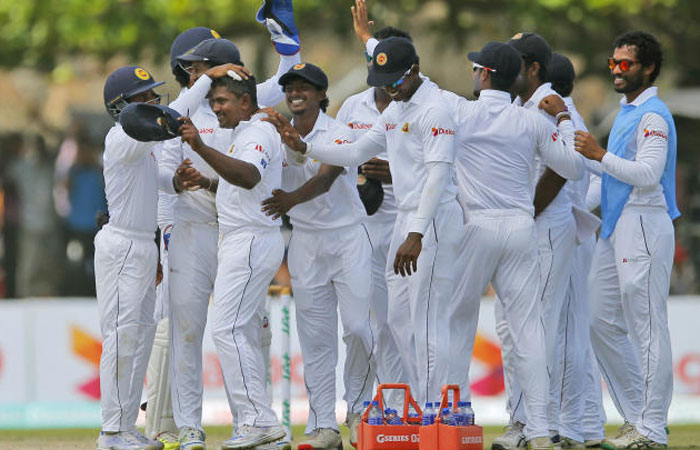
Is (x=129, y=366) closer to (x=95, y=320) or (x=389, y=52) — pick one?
(x=389, y=52)

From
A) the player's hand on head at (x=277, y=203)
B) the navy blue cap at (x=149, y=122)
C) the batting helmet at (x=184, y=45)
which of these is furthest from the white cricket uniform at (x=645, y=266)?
the batting helmet at (x=184, y=45)

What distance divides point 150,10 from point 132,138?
1118 cm

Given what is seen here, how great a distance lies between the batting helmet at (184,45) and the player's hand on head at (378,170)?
147cm

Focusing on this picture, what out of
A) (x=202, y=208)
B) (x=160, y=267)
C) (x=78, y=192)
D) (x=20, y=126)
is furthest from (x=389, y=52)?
(x=20, y=126)

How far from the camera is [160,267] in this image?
33.9 ft

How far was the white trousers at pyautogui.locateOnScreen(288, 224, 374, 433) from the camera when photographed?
33.3ft

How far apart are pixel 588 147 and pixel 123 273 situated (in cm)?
320

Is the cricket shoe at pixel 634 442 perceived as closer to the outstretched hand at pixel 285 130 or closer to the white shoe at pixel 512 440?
the white shoe at pixel 512 440

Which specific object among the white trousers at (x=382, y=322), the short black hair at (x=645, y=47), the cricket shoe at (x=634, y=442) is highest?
the short black hair at (x=645, y=47)

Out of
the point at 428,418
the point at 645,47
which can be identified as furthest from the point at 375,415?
the point at 645,47

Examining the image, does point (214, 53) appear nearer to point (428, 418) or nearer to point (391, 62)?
point (391, 62)

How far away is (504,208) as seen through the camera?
9.60 meters

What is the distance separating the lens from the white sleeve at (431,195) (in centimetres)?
926

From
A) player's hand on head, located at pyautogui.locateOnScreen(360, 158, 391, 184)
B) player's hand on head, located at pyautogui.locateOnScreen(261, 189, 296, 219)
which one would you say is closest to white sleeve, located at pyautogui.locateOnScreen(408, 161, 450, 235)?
player's hand on head, located at pyautogui.locateOnScreen(261, 189, 296, 219)
